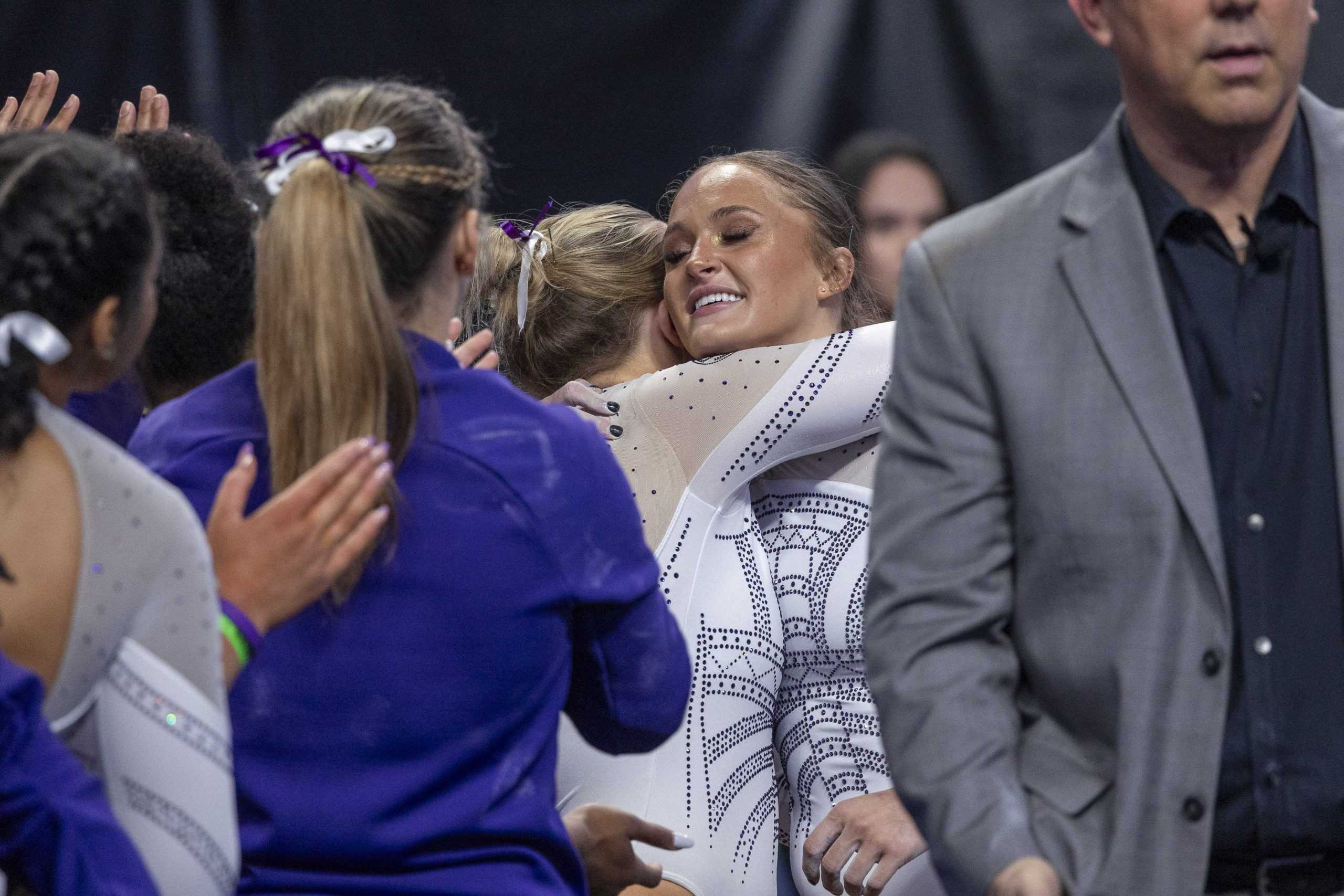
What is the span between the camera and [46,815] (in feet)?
4.40

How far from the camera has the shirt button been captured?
4.97ft

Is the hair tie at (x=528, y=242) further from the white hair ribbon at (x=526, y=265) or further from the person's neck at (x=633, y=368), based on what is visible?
the person's neck at (x=633, y=368)

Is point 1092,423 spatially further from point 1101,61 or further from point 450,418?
point 1101,61

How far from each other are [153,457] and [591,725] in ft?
1.80

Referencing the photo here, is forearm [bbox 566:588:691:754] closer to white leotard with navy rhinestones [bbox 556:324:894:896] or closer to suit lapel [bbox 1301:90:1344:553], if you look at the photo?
white leotard with navy rhinestones [bbox 556:324:894:896]

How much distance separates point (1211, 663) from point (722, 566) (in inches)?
40.0

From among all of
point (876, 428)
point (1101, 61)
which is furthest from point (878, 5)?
point (876, 428)

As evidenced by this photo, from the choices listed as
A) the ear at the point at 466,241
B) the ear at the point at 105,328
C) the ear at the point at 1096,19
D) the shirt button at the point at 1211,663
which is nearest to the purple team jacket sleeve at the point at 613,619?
the ear at the point at 466,241

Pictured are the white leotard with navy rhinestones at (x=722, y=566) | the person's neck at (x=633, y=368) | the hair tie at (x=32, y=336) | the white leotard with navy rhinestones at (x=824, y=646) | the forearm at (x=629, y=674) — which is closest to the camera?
the hair tie at (x=32, y=336)

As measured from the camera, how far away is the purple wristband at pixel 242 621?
1549 millimetres

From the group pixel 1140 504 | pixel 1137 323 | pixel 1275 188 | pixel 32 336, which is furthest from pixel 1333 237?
pixel 32 336

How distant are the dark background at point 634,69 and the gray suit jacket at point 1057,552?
2190mm

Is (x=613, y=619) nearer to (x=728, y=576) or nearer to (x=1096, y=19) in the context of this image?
(x=728, y=576)

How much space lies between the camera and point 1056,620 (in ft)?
5.19
